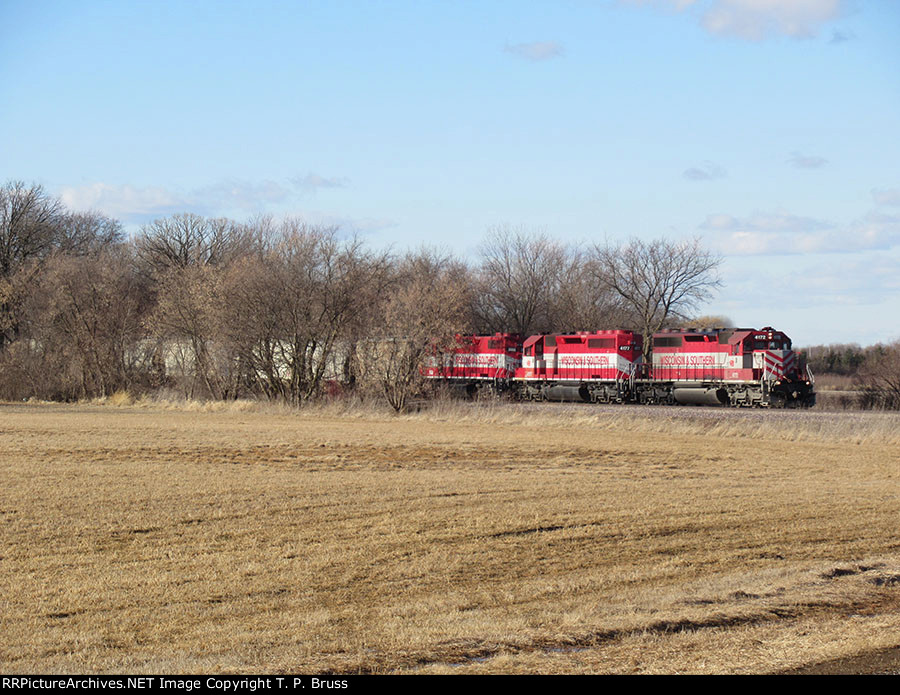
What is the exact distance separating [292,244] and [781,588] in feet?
139

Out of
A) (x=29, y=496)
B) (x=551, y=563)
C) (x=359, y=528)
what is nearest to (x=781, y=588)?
(x=551, y=563)

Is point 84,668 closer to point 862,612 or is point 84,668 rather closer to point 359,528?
point 359,528

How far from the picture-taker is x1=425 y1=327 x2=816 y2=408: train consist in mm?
45375

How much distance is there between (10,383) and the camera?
55812 millimetres

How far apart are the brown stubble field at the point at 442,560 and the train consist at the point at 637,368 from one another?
67.0ft

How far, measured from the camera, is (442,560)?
12172 mm

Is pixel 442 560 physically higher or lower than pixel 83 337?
lower

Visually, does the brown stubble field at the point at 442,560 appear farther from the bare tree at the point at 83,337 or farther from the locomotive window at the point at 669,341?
the bare tree at the point at 83,337

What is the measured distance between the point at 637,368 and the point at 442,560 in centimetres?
3937

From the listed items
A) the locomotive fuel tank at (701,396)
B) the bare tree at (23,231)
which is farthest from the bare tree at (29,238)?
the locomotive fuel tank at (701,396)

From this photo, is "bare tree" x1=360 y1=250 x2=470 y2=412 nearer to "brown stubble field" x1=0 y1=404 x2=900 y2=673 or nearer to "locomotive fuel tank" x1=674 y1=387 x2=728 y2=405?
"locomotive fuel tank" x1=674 y1=387 x2=728 y2=405

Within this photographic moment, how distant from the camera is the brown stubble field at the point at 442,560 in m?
8.27

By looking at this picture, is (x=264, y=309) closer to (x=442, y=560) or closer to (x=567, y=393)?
(x=567, y=393)

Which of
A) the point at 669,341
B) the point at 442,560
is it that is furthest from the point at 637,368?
the point at 442,560
